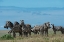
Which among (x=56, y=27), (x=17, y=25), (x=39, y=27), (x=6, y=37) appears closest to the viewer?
(x=6, y=37)

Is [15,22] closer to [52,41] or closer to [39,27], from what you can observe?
[39,27]

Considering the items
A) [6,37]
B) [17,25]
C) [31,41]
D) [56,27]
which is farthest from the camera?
[56,27]

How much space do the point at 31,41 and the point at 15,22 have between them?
11.6 m

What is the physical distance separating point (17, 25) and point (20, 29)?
2.13ft

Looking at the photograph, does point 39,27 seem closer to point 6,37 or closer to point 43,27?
point 43,27

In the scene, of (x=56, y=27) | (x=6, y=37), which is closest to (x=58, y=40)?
(x=6, y=37)

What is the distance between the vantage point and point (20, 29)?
34.8m

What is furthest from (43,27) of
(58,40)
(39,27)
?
(58,40)

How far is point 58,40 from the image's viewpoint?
23984 millimetres

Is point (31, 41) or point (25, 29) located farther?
point (25, 29)

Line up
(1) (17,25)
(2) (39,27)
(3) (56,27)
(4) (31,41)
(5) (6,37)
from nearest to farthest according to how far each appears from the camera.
A: (4) (31,41) < (5) (6,37) < (1) (17,25) < (2) (39,27) < (3) (56,27)

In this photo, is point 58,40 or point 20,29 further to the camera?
point 20,29

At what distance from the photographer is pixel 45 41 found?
23719 mm

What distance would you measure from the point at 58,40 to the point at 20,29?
37.1 feet
